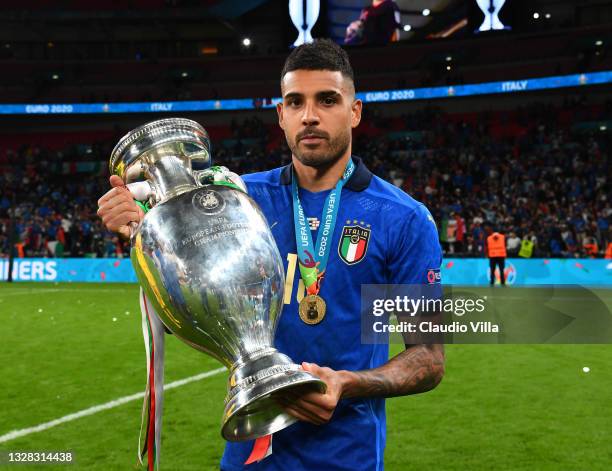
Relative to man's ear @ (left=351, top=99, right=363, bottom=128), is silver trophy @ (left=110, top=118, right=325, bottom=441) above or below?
below

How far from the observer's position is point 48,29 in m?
33.3

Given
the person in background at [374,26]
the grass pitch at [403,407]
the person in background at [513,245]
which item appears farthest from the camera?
the person in background at [374,26]

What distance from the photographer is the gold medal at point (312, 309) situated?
1686 mm

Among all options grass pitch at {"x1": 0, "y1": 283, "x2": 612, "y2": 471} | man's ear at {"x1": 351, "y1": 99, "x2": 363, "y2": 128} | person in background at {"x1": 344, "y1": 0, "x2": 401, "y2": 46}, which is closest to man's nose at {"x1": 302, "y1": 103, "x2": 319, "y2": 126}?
man's ear at {"x1": 351, "y1": 99, "x2": 363, "y2": 128}

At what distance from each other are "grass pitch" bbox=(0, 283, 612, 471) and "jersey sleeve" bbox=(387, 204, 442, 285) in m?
2.66

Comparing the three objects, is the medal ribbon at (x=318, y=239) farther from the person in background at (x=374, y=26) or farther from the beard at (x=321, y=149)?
the person in background at (x=374, y=26)

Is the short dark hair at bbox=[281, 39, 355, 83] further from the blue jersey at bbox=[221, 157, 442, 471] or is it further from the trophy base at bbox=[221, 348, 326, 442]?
the trophy base at bbox=[221, 348, 326, 442]

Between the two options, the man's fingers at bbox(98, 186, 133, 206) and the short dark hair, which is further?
the short dark hair

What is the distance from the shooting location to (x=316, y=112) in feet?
5.21

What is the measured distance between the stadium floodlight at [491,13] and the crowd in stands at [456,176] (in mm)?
4034

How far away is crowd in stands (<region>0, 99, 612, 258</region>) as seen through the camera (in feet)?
59.9

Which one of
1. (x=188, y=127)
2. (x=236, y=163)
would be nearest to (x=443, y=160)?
(x=236, y=163)

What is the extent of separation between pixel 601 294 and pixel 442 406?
29.9 feet

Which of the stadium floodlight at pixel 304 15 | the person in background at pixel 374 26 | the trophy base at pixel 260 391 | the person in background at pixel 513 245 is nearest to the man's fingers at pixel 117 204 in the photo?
the trophy base at pixel 260 391
